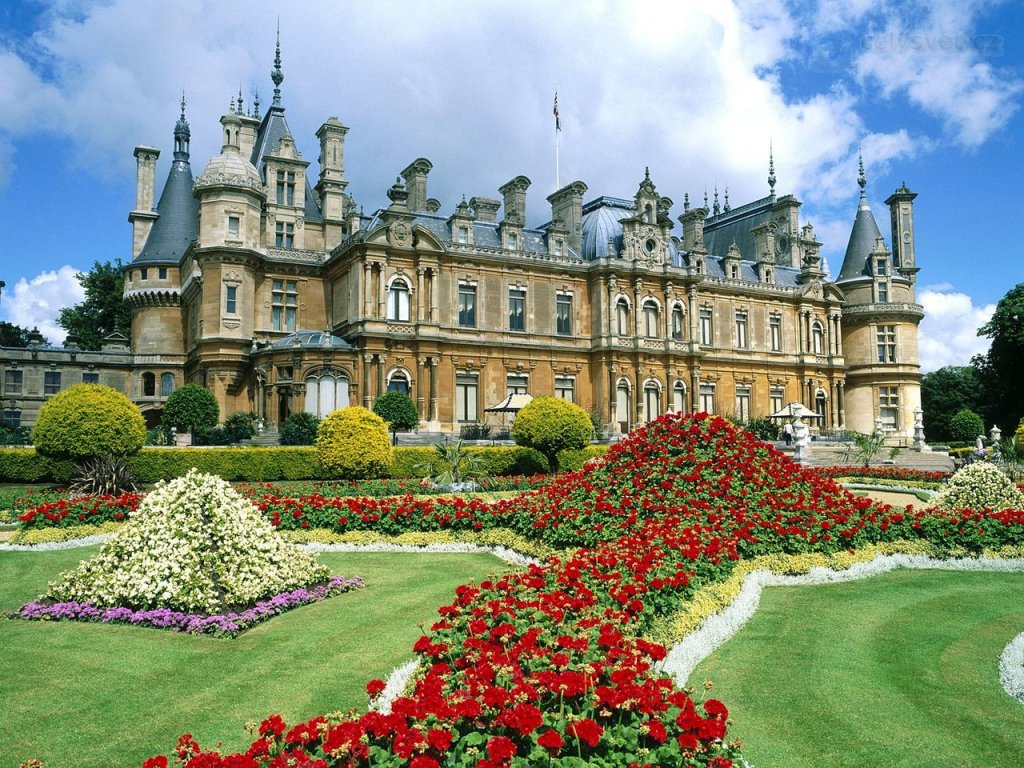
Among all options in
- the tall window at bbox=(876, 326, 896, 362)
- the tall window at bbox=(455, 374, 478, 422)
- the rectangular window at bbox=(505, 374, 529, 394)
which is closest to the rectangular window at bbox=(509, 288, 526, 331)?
the rectangular window at bbox=(505, 374, 529, 394)

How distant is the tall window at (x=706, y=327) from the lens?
45.7 metres

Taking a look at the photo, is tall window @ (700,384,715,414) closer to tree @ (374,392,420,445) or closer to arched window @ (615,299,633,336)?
arched window @ (615,299,633,336)

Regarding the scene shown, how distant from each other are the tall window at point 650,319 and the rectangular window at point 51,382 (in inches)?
1306

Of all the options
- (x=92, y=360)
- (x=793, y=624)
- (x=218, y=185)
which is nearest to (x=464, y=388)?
(x=218, y=185)

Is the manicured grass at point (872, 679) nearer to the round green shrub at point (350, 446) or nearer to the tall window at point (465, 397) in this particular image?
the round green shrub at point (350, 446)

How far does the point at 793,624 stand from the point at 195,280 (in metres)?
37.2

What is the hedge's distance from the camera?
23.3 meters

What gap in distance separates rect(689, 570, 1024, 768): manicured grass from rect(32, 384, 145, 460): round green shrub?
17983mm

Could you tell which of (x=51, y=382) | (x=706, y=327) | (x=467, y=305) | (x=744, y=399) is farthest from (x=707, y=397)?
(x=51, y=382)

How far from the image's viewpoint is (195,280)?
129 ft

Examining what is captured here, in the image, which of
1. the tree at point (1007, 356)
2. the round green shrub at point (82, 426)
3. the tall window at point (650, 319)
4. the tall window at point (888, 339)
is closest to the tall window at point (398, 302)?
the tall window at point (650, 319)

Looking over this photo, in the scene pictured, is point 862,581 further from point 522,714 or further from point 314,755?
point 314,755

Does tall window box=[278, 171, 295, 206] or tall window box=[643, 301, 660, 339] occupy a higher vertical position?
tall window box=[278, 171, 295, 206]

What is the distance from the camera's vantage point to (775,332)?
48.6 meters
